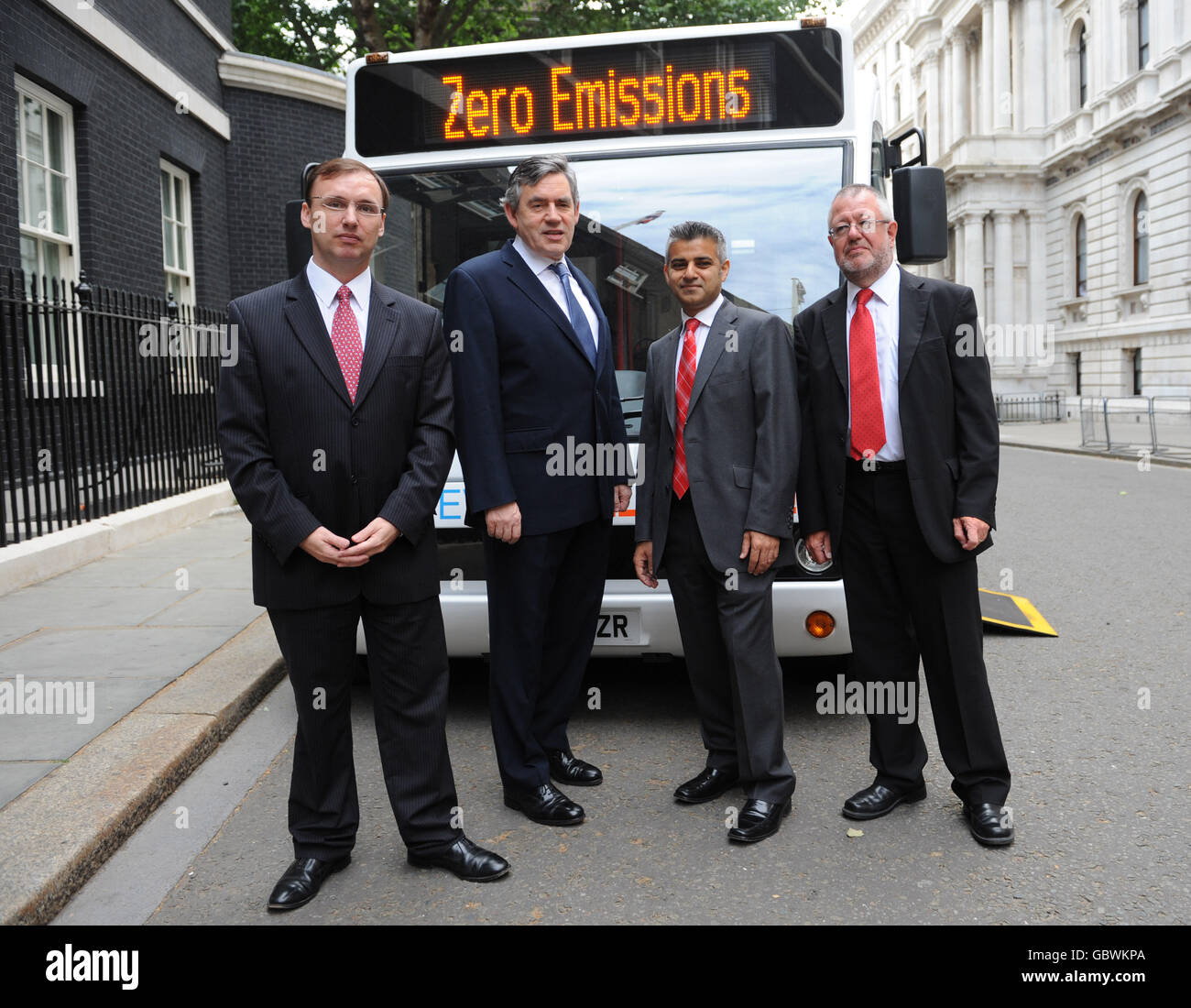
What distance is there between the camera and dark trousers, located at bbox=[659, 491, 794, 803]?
140 inches

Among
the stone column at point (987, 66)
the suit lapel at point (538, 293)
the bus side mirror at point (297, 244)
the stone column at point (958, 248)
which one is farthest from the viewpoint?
the stone column at point (958, 248)

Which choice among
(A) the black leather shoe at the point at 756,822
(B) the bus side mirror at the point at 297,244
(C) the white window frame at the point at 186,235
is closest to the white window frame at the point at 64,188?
(C) the white window frame at the point at 186,235

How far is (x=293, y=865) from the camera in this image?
10.1 ft

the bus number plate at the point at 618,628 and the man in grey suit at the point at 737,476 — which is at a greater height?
the man in grey suit at the point at 737,476

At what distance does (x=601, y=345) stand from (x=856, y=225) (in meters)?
0.92

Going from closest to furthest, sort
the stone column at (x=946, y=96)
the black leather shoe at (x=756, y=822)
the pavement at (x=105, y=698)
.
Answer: the pavement at (x=105, y=698) < the black leather shoe at (x=756, y=822) < the stone column at (x=946, y=96)

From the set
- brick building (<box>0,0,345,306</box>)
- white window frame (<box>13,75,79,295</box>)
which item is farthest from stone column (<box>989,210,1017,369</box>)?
white window frame (<box>13,75,79,295</box>)

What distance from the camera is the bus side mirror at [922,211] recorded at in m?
4.38

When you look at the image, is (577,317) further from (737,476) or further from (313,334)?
(313,334)

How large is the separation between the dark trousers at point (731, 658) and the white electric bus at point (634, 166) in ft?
1.89

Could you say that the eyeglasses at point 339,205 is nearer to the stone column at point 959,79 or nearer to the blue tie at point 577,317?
the blue tie at point 577,317
